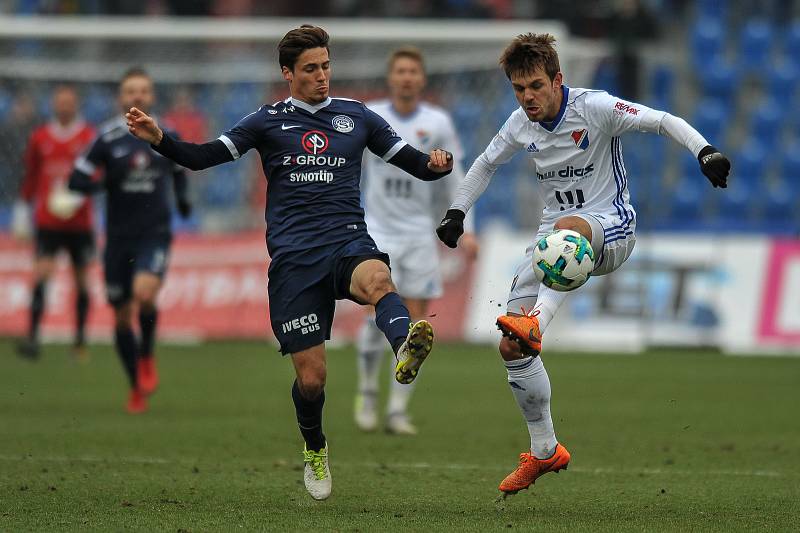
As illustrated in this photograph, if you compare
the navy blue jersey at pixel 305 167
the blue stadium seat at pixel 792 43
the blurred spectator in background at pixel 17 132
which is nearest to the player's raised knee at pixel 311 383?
the navy blue jersey at pixel 305 167

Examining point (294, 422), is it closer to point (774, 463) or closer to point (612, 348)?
point (774, 463)

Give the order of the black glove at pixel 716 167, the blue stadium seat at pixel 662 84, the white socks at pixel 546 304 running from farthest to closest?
the blue stadium seat at pixel 662 84, the white socks at pixel 546 304, the black glove at pixel 716 167

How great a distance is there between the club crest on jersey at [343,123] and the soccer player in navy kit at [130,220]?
4272 mm

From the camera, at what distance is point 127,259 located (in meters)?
11.1

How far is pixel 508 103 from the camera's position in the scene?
1803 centimetres

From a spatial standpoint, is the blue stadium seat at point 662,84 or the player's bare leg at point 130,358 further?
the blue stadium seat at point 662,84

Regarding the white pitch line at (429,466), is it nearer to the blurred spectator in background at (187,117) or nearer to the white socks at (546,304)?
the white socks at (546,304)

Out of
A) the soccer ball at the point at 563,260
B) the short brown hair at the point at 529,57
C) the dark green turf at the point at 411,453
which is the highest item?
the short brown hair at the point at 529,57

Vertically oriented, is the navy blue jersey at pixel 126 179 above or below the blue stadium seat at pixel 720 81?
below

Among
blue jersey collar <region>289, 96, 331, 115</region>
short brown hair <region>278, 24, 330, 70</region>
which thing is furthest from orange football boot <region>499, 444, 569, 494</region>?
short brown hair <region>278, 24, 330, 70</region>

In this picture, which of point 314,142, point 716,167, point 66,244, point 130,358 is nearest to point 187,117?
point 66,244

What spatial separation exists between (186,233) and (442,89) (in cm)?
398

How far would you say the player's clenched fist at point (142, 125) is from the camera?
255 inches

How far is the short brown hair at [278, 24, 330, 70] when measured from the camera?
6844mm
